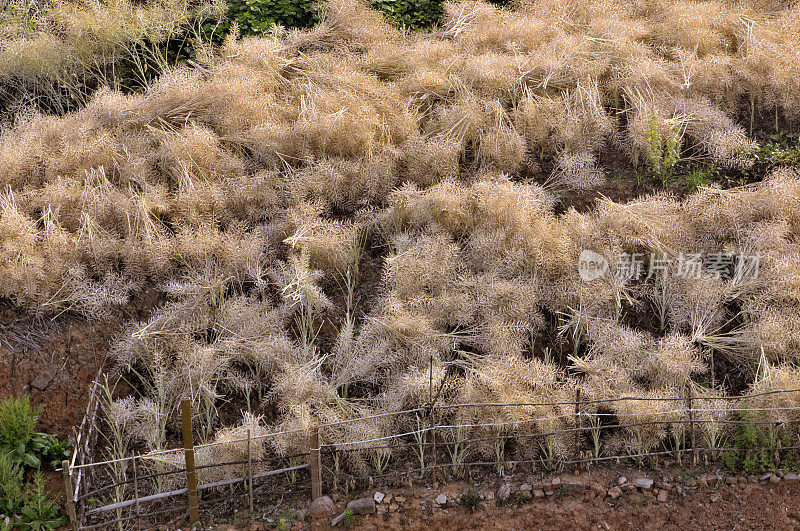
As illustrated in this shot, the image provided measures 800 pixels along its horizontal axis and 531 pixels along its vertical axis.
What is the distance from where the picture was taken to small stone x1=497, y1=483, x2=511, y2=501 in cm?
500

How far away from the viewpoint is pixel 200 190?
22.1 feet

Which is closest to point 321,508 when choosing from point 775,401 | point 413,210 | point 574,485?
point 574,485

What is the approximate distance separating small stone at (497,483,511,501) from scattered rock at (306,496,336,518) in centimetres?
107

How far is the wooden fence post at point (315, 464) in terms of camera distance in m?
4.89

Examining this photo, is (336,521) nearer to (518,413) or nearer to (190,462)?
(190,462)

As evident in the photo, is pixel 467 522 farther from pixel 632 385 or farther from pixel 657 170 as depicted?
pixel 657 170

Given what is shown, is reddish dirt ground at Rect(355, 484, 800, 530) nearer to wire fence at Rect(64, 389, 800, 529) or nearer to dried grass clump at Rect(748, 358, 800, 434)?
wire fence at Rect(64, 389, 800, 529)

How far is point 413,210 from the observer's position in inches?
258

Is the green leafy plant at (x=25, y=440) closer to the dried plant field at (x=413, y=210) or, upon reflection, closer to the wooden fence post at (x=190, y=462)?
the dried plant field at (x=413, y=210)

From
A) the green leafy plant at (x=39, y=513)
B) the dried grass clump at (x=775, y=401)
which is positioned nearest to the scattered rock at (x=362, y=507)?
the green leafy plant at (x=39, y=513)

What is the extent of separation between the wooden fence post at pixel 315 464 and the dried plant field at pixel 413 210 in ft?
0.86

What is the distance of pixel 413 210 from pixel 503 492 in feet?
8.32

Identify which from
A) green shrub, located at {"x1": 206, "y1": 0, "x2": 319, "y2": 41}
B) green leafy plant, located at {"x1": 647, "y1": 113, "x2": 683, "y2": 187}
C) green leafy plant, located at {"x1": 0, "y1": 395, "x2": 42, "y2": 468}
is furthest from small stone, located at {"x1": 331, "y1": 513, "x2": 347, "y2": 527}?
green shrub, located at {"x1": 206, "y1": 0, "x2": 319, "y2": 41}

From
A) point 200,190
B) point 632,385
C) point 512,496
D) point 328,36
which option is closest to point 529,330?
point 632,385
